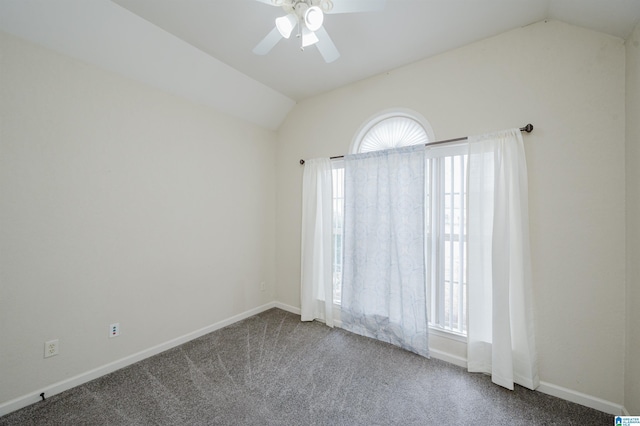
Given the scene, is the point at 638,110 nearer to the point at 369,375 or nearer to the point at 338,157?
the point at 338,157

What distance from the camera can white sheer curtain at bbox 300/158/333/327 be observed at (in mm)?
2982

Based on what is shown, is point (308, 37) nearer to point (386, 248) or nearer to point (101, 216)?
point (386, 248)

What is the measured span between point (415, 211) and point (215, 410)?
7.23 feet

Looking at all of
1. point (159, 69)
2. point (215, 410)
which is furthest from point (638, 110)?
point (159, 69)

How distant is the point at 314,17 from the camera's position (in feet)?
4.44

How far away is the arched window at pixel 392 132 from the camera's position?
245cm

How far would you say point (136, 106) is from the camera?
223 cm

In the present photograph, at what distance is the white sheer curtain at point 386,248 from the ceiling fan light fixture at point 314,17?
139cm

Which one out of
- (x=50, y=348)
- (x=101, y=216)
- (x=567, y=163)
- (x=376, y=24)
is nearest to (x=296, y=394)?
(x=50, y=348)

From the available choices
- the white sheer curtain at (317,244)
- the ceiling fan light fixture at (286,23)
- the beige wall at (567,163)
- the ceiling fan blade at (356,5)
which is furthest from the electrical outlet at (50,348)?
the beige wall at (567,163)

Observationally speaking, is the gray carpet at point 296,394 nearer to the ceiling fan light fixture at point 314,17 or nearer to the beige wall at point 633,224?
Answer: the beige wall at point 633,224

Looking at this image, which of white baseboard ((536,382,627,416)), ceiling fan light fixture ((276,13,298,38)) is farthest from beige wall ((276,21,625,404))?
ceiling fan light fixture ((276,13,298,38))

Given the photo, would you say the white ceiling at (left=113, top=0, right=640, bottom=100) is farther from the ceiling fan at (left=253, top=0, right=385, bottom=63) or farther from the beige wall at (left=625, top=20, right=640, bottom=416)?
the ceiling fan at (left=253, top=0, right=385, bottom=63)

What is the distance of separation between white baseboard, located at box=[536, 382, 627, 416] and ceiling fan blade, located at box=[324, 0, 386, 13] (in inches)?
109
